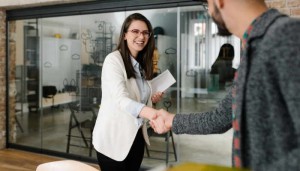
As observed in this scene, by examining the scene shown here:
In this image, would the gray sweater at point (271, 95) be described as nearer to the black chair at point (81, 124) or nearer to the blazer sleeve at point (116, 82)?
the blazer sleeve at point (116, 82)

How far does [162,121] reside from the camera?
164 cm

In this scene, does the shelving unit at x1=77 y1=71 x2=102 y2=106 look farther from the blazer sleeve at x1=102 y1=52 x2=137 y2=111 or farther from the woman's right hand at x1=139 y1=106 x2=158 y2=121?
the woman's right hand at x1=139 y1=106 x2=158 y2=121

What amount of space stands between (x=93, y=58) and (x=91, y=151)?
1.29 m

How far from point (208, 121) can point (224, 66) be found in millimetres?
2578

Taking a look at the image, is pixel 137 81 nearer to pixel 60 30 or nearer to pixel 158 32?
pixel 158 32

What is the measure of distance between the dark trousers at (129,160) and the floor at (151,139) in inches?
66.3

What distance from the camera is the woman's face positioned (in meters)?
2.24

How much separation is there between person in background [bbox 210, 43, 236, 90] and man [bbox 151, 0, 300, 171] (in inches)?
113

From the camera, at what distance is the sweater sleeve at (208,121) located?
49.3 inches

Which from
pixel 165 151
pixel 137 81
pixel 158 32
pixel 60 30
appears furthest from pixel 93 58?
pixel 137 81

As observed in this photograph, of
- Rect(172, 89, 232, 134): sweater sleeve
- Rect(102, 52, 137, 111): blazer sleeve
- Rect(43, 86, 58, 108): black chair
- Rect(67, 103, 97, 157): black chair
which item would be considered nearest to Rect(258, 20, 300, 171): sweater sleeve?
Rect(172, 89, 232, 134): sweater sleeve

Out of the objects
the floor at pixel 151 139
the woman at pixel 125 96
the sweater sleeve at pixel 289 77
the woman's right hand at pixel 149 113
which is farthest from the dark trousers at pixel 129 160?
the floor at pixel 151 139

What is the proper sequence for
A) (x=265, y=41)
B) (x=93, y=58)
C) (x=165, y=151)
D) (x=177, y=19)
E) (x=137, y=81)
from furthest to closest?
1. (x=93, y=58)
2. (x=165, y=151)
3. (x=177, y=19)
4. (x=137, y=81)
5. (x=265, y=41)

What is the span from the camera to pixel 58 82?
4.92 metres
